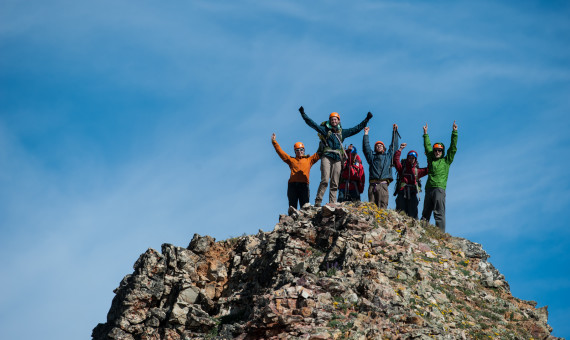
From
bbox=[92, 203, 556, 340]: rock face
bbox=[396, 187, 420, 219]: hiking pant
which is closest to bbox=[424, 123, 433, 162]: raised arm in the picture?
bbox=[396, 187, 420, 219]: hiking pant

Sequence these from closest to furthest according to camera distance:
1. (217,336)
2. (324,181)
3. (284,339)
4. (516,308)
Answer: (284,339), (217,336), (516,308), (324,181)

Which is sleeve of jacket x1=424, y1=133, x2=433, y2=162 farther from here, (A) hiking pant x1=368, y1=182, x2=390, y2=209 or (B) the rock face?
(B) the rock face

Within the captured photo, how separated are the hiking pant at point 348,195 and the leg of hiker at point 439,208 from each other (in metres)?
3.23

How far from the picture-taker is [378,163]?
1353 inches

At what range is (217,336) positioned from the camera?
26.7m

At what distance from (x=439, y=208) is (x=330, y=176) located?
4.48 metres

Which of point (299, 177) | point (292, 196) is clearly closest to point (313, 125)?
point (299, 177)

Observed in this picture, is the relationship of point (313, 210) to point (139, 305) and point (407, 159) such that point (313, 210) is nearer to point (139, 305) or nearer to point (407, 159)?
point (407, 159)

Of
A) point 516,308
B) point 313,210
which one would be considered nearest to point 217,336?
point 313,210

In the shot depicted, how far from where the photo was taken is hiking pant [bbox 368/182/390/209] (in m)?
34.2

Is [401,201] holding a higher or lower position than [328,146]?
lower

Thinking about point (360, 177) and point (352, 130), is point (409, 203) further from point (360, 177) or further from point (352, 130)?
point (352, 130)

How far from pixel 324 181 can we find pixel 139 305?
8675 mm

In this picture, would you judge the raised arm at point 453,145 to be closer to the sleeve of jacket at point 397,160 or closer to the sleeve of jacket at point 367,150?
the sleeve of jacket at point 397,160
